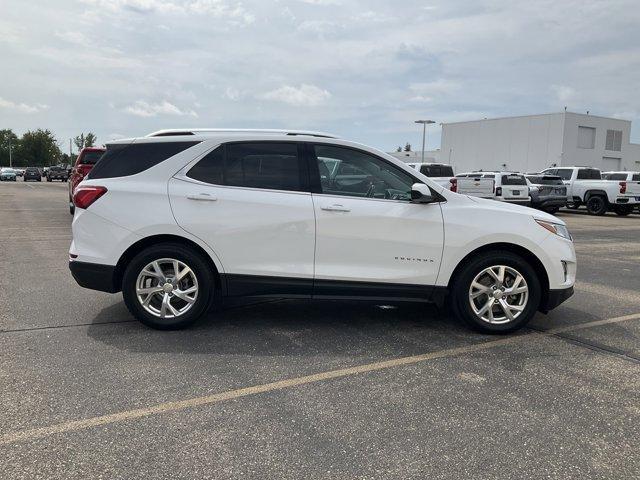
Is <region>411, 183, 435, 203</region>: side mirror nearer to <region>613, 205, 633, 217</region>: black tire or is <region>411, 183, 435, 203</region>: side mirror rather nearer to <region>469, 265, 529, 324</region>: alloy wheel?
<region>469, 265, 529, 324</region>: alloy wheel

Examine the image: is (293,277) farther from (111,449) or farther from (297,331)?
(111,449)

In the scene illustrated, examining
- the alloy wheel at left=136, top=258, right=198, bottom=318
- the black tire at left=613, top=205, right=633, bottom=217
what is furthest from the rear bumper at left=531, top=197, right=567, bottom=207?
the alloy wheel at left=136, top=258, right=198, bottom=318

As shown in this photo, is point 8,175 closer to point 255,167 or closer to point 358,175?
point 255,167

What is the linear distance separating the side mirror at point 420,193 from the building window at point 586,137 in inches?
2264

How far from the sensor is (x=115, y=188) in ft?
16.4

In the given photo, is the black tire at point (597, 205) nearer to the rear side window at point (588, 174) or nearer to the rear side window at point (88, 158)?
the rear side window at point (588, 174)

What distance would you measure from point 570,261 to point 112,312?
462 cm

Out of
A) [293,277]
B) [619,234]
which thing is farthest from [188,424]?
[619,234]

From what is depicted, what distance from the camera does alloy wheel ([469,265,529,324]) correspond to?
5055mm

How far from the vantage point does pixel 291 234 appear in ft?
16.1

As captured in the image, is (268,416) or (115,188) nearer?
(268,416)

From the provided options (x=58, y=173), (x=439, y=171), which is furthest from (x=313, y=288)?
(x=58, y=173)

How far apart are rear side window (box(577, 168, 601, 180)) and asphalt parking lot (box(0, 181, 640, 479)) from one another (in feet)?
68.7

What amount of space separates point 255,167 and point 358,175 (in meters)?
0.97
